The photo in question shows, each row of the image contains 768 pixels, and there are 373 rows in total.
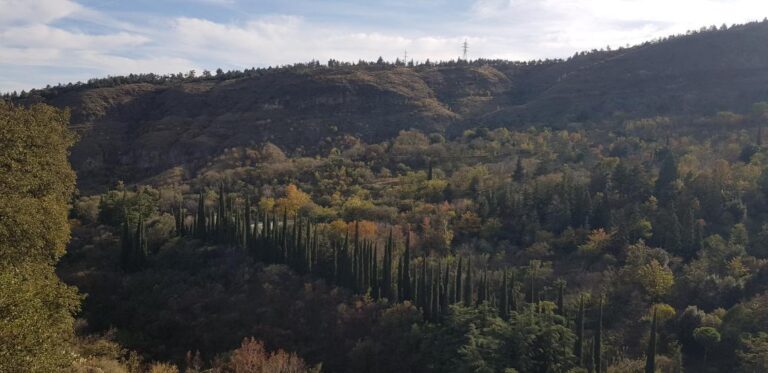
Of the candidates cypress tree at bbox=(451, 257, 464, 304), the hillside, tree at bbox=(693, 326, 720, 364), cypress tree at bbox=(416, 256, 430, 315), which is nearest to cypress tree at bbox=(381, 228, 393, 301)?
cypress tree at bbox=(416, 256, 430, 315)

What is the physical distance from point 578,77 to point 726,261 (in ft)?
255

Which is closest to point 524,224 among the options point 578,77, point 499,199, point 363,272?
point 499,199

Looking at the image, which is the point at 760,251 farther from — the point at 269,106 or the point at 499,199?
the point at 269,106

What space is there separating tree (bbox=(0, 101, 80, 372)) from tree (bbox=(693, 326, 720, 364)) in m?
29.4

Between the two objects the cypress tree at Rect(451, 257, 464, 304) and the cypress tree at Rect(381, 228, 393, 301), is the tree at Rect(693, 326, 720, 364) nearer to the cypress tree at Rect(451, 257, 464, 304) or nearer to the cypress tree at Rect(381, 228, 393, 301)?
the cypress tree at Rect(451, 257, 464, 304)

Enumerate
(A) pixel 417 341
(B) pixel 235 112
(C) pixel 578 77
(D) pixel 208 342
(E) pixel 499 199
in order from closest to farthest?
(A) pixel 417 341 → (D) pixel 208 342 → (E) pixel 499 199 → (B) pixel 235 112 → (C) pixel 578 77

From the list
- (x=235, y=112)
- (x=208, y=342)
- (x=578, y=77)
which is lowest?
(x=208, y=342)

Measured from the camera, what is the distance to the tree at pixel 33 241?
13.0 m

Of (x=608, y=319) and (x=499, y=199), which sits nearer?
(x=608, y=319)

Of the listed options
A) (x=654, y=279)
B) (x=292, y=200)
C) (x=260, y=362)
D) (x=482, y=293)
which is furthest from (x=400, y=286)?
(x=292, y=200)

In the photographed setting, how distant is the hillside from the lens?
3440 inches

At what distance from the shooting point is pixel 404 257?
3650 centimetres

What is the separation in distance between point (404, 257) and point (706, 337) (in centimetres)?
1714

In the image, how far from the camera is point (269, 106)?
331 ft
